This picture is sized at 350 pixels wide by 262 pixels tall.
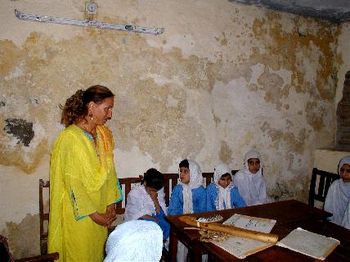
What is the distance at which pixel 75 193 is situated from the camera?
2.21m

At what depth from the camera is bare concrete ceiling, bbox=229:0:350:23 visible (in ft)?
13.5

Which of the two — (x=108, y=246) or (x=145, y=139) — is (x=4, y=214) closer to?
(x=145, y=139)

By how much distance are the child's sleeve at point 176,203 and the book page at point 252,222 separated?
1.04m

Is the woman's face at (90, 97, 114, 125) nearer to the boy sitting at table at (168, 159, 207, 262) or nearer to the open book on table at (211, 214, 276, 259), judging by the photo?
the open book on table at (211, 214, 276, 259)

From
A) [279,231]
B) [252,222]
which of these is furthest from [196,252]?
[279,231]

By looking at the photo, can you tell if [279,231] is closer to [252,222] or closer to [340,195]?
[252,222]

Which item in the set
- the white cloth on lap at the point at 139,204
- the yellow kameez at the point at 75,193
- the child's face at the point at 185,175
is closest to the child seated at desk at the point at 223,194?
the child's face at the point at 185,175

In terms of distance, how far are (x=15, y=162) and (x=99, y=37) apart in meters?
1.70

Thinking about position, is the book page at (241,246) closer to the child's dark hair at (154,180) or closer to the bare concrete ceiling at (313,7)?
the child's dark hair at (154,180)

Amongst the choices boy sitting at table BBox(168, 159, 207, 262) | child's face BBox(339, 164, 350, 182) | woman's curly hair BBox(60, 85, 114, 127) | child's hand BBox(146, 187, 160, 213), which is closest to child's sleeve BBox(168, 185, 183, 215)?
boy sitting at table BBox(168, 159, 207, 262)

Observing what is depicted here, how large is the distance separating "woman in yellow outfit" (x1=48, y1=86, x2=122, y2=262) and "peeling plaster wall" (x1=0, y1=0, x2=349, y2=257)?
120 centimetres

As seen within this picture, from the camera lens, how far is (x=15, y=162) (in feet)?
10.7

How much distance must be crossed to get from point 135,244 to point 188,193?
2.38m

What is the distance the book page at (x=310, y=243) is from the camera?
77.8 inches
